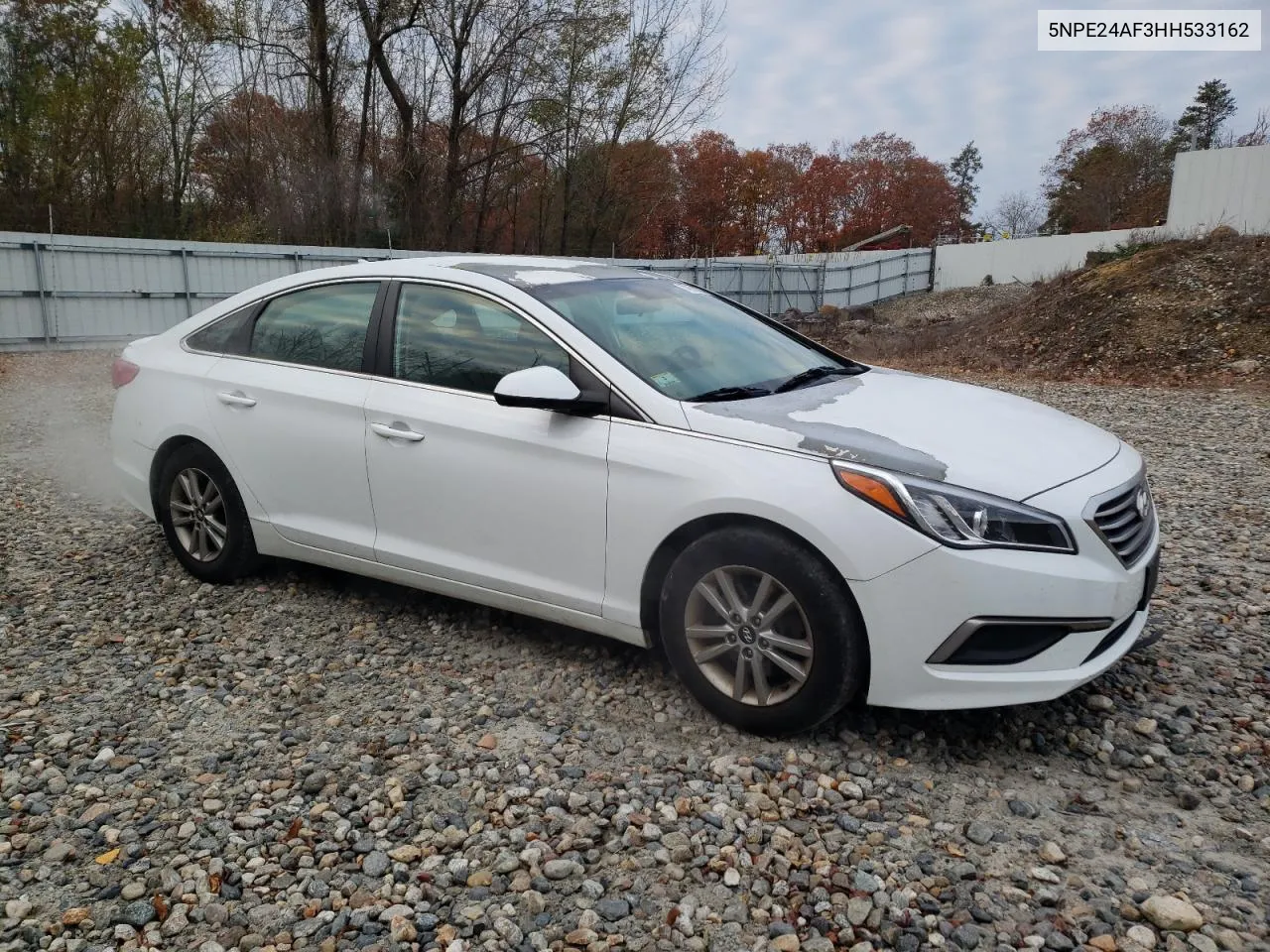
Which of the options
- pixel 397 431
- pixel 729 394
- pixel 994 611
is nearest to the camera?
pixel 994 611

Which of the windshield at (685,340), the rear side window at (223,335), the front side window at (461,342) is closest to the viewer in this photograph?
the windshield at (685,340)

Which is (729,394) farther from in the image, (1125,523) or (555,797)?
(555,797)

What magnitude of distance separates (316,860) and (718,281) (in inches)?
1023

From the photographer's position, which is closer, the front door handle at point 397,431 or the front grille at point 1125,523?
the front grille at point 1125,523

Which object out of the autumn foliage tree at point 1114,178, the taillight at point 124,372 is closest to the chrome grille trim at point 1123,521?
the taillight at point 124,372

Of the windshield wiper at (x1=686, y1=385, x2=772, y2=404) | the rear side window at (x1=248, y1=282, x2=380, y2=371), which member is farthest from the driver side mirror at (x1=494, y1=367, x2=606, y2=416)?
the rear side window at (x1=248, y1=282, x2=380, y2=371)

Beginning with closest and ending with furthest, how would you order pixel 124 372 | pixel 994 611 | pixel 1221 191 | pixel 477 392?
pixel 994 611, pixel 477 392, pixel 124 372, pixel 1221 191

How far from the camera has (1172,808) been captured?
2.94 m

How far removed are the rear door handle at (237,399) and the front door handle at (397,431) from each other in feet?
2.78

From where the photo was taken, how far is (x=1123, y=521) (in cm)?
322

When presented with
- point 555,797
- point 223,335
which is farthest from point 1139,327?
point 555,797

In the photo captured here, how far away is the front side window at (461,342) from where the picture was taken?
3.83 metres

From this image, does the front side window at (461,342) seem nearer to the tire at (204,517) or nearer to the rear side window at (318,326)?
the rear side window at (318,326)

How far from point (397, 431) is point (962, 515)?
7.47 ft
